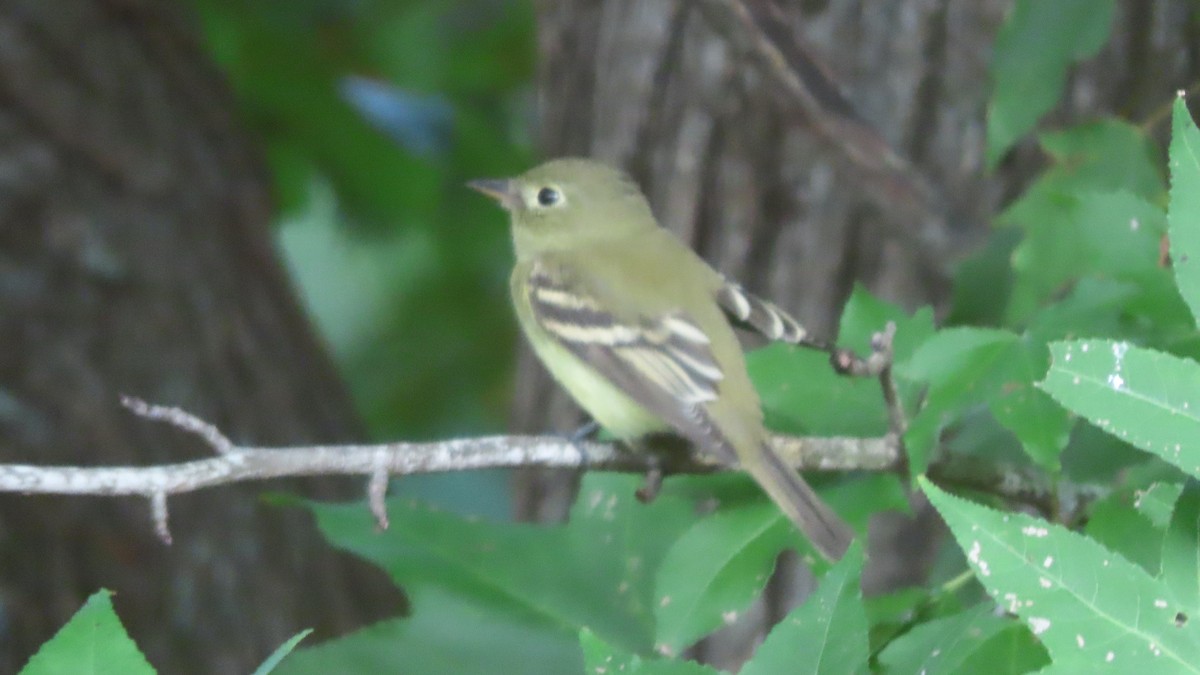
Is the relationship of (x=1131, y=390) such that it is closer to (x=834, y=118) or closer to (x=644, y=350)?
(x=644, y=350)

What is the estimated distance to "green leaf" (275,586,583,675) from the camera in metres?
2.35

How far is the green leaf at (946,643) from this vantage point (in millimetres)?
1784

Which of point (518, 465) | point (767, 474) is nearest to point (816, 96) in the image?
point (767, 474)

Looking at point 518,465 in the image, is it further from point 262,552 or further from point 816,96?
point 262,552

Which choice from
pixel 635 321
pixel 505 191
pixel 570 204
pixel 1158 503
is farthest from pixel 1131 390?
pixel 505 191

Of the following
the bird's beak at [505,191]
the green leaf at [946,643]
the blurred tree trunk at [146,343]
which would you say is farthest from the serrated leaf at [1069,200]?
the blurred tree trunk at [146,343]

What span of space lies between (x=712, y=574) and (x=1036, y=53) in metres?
1.37

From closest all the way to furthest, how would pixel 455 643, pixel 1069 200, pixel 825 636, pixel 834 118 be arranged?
pixel 825 636
pixel 455 643
pixel 1069 200
pixel 834 118

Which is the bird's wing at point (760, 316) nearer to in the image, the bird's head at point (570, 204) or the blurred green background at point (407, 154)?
the bird's head at point (570, 204)

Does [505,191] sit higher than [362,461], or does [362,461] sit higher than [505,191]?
[505,191]

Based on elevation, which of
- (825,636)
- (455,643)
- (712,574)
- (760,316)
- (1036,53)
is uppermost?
(1036,53)

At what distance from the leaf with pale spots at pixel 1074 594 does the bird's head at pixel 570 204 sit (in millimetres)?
2174

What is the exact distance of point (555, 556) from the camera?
2684 mm

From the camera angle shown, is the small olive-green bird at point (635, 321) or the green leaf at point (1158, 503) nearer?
the green leaf at point (1158, 503)
